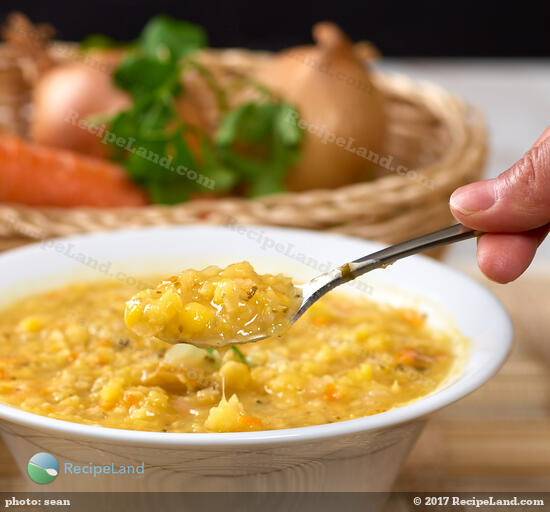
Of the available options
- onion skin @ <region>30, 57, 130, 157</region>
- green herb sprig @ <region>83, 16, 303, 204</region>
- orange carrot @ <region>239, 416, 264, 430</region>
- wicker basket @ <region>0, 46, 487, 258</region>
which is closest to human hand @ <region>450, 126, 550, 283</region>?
orange carrot @ <region>239, 416, 264, 430</region>

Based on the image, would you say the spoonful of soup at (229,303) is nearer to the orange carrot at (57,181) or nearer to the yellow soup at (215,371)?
the yellow soup at (215,371)

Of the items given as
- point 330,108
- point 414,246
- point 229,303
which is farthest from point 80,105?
point 414,246

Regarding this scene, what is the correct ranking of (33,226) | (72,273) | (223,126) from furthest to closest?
(223,126) < (33,226) < (72,273)

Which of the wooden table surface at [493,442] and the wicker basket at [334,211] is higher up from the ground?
the wicker basket at [334,211]

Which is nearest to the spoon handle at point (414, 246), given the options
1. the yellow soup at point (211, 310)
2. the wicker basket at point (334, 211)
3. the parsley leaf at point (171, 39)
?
the yellow soup at point (211, 310)

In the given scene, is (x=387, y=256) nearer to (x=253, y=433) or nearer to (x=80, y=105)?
(x=253, y=433)

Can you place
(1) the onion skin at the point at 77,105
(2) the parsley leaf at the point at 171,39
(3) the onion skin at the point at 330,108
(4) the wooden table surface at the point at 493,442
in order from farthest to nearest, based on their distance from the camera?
(2) the parsley leaf at the point at 171,39 < (1) the onion skin at the point at 77,105 < (3) the onion skin at the point at 330,108 < (4) the wooden table surface at the point at 493,442

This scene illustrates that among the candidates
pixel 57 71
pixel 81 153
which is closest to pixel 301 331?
pixel 81 153

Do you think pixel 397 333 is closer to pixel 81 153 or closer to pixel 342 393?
pixel 342 393
